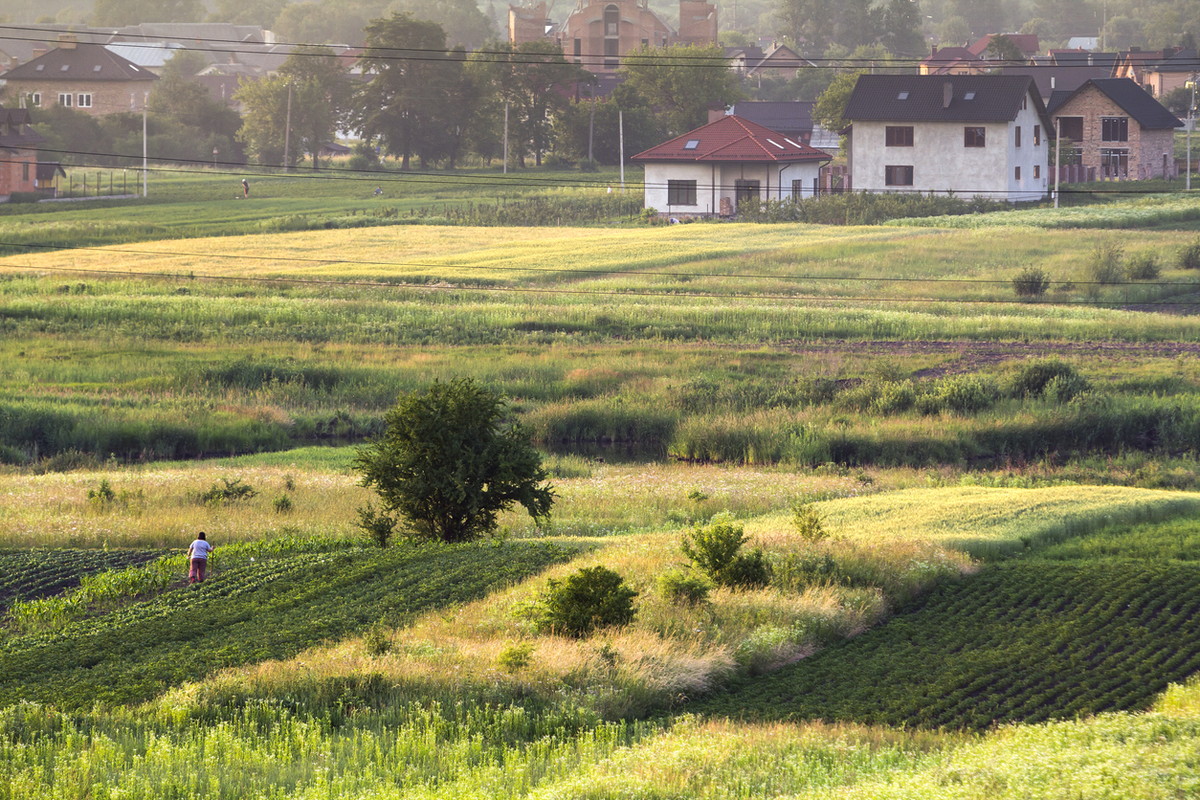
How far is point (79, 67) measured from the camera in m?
133

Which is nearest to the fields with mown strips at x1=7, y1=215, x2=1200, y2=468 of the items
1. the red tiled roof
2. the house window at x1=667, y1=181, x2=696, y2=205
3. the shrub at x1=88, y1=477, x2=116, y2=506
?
the shrub at x1=88, y1=477, x2=116, y2=506

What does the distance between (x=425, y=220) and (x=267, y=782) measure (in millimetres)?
74133

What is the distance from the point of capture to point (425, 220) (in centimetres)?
8494

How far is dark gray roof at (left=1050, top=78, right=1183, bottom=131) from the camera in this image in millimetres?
96000

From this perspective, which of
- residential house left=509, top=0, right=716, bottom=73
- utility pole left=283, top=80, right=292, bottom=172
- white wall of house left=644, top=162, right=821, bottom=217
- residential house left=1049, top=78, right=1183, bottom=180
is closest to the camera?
white wall of house left=644, top=162, right=821, bottom=217

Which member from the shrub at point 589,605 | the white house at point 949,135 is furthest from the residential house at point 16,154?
the shrub at point 589,605

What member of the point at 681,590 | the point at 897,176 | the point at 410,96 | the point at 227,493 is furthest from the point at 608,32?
the point at 681,590

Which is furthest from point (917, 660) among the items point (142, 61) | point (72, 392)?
point (142, 61)

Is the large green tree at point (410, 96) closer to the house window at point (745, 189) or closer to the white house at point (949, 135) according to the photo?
the house window at point (745, 189)

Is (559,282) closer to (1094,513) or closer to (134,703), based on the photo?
(1094,513)

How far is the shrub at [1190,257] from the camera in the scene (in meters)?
62.2

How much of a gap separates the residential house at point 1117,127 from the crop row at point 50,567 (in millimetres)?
82476

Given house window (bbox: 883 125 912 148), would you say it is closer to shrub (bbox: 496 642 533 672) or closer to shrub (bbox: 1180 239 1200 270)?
shrub (bbox: 1180 239 1200 270)

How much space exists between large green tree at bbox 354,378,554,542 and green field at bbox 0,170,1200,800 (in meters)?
1.21
